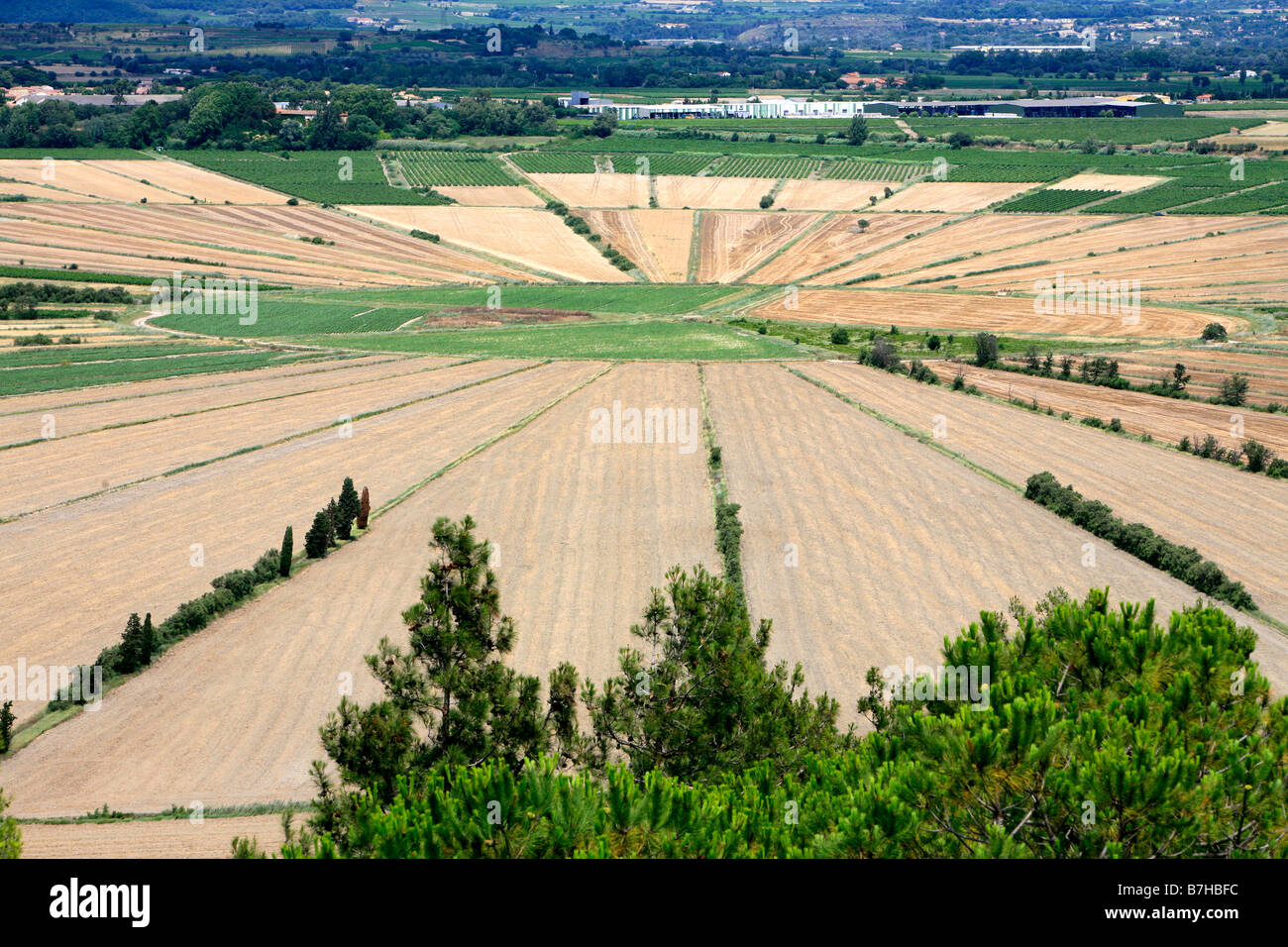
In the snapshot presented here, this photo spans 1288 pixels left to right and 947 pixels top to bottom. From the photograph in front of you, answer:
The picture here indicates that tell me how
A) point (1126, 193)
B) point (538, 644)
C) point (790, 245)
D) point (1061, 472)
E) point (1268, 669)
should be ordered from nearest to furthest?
1. point (1268, 669)
2. point (538, 644)
3. point (1061, 472)
4. point (790, 245)
5. point (1126, 193)

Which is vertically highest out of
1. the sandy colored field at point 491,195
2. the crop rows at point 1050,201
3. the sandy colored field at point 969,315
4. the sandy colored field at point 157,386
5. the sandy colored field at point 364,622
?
the sandy colored field at point 491,195

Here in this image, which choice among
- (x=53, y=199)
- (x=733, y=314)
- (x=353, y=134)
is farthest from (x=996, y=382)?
(x=353, y=134)

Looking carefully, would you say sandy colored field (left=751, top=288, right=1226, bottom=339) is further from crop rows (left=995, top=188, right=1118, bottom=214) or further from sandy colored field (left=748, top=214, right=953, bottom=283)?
crop rows (left=995, top=188, right=1118, bottom=214)

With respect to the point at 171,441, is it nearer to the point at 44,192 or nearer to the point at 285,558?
the point at 285,558

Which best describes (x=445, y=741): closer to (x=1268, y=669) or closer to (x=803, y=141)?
(x=1268, y=669)

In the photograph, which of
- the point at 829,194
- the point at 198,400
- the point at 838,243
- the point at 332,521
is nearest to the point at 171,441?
the point at 198,400

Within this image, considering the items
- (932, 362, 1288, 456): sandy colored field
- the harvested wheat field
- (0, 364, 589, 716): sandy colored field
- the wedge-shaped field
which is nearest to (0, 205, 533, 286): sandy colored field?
the wedge-shaped field

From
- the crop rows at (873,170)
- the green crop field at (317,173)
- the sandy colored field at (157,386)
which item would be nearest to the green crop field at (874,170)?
the crop rows at (873,170)

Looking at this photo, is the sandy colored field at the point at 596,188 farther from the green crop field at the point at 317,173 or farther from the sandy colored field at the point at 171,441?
the sandy colored field at the point at 171,441
